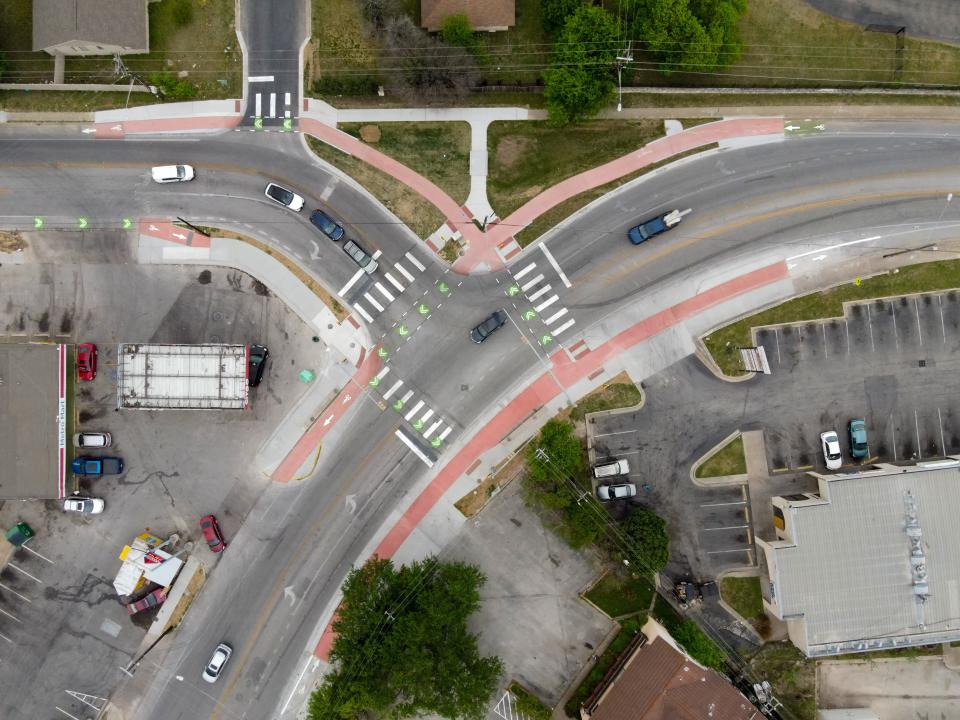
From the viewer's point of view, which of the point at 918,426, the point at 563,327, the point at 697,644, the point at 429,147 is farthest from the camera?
the point at 429,147

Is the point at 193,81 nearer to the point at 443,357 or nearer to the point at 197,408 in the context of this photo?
the point at 197,408

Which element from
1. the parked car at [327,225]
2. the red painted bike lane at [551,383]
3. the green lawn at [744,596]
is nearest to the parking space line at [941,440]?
the red painted bike lane at [551,383]

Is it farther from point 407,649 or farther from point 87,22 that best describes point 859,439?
point 87,22

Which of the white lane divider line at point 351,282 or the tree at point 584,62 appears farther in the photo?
the white lane divider line at point 351,282

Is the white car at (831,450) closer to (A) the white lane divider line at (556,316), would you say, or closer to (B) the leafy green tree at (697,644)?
(B) the leafy green tree at (697,644)

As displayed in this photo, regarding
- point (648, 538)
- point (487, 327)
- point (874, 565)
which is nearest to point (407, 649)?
point (648, 538)

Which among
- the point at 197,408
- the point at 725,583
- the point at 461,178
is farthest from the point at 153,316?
the point at 725,583

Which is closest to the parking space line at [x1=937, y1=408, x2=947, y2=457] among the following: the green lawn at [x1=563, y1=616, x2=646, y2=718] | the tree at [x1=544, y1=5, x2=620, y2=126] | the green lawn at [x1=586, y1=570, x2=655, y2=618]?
the green lawn at [x1=586, y1=570, x2=655, y2=618]
